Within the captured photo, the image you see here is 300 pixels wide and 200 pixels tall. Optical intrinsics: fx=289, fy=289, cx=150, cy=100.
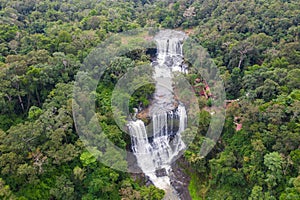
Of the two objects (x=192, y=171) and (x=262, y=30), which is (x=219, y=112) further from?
(x=262, y=30)

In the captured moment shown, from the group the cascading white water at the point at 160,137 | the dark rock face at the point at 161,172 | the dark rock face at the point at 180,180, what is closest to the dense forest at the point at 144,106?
the dark rock face at the point at 180,180

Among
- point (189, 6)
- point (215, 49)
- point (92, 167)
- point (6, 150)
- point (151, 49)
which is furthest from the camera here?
point (189, 6)

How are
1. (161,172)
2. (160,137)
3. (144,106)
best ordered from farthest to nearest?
(144,106), (160,137), (161,172)

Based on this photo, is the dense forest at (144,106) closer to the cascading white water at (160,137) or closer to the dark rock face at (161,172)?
the cascading white water at (160,137)

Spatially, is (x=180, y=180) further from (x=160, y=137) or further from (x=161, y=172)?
(x=160, y=137)

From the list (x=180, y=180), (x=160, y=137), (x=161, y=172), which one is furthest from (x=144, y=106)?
(x=180, y=180)

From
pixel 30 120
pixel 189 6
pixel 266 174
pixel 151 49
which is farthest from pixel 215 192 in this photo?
pixel 189 6
